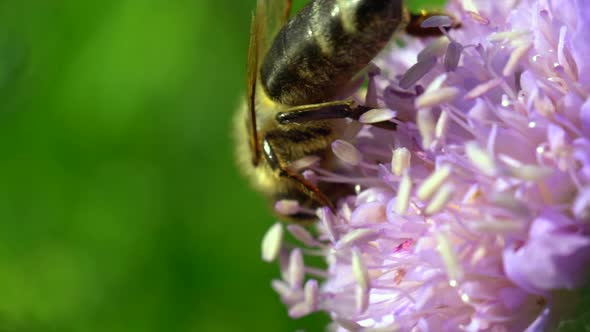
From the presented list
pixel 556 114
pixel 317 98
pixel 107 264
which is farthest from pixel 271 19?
pixel 107 264

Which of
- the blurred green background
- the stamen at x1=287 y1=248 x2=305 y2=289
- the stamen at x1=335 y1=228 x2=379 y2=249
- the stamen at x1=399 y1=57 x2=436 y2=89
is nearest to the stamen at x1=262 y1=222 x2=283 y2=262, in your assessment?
the stamen at x1=287 y1=248 x2=305 y2=289

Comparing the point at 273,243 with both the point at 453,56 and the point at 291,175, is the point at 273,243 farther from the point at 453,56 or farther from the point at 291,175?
the point at 453,56

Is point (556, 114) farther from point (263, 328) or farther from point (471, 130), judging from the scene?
point (263, 328)

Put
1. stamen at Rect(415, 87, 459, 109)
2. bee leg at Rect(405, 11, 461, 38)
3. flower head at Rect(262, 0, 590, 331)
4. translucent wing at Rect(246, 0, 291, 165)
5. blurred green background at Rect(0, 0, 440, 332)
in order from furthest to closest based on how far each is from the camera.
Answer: blurred green background at Rect(0, 0, 440, 332), bee leg at Rect(405, 11, 461, 38), translucent wing at Rect(246, 0, 291, 165), stamen at Rect(415, 87, 459, 109), flower head at Rect(262, 0, 590, 331)

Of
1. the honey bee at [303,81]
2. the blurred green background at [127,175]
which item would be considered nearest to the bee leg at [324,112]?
the honey bee at [303,81]

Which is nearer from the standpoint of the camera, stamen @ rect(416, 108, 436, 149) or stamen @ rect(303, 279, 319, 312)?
stamen @ rect(416, 108, 436, 149)

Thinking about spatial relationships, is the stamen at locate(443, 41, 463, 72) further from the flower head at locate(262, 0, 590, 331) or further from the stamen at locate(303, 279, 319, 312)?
the stamen at locate(303, 279, 319, 312)

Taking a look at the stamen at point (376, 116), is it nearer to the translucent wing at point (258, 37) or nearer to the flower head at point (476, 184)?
the flower head at point (476, 184)
